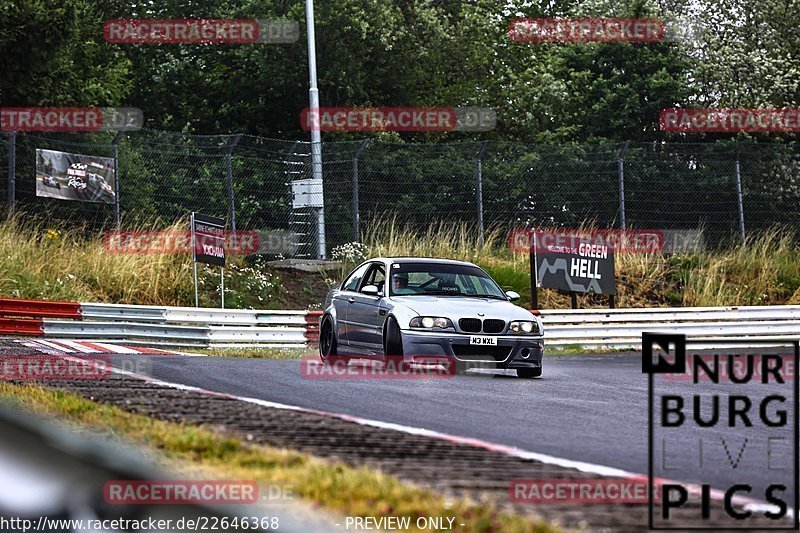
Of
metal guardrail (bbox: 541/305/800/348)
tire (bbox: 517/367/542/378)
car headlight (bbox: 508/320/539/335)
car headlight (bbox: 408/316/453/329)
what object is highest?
car headlight (bbox: 408/316/453/329)

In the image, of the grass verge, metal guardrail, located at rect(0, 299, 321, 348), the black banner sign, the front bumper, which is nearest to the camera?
the grass verge

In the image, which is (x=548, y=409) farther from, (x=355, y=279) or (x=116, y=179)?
Result: (x=116, y=179)

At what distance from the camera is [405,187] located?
90.2ft

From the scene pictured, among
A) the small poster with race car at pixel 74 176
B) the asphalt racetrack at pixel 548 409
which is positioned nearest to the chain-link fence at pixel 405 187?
the small poster with race car at pixel 74 176

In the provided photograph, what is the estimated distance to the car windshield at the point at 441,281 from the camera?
15.8 metres

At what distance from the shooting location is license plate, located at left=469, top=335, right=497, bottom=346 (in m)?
14.6

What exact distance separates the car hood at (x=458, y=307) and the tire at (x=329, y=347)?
135 centimetres

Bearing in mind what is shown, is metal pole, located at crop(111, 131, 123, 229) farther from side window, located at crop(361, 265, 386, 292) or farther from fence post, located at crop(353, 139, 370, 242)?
side window, located at crop(361, 265, 386, 292)

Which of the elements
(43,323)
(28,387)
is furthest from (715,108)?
(28,387)

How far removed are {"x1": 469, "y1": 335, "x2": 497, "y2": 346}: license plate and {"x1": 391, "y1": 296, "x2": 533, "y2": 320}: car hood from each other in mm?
252

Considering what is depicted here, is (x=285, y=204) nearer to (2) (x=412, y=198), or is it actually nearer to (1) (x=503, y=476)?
(2) (x=412, y=198)

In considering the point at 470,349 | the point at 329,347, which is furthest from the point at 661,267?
the point at 470,349

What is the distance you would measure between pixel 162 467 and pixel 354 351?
9.32 meters

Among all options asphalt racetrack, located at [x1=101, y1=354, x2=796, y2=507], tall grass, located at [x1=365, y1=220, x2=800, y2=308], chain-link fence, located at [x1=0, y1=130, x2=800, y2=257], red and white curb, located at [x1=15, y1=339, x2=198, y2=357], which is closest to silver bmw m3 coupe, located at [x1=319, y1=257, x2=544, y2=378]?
asphalt racetrack, located at [x1=101, y1=354, x2=796, y2=507]
